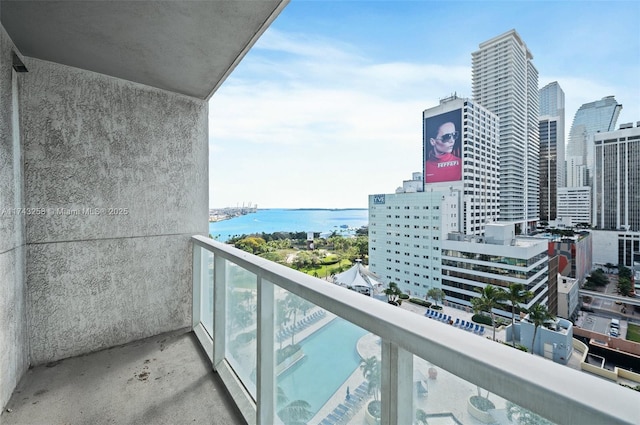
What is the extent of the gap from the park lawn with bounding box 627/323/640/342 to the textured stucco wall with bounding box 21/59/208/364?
20.1ft

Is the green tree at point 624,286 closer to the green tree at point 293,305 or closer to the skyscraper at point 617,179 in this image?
the skyscraper at point 617,179

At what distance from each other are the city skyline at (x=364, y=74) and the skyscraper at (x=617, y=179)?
0.31 meters

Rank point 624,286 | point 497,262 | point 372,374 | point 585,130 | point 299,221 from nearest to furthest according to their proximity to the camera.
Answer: point 372,374 < point 624,286 < point 299,221 < point 585,130 < point 497,262

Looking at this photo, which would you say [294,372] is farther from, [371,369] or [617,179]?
[617,179]

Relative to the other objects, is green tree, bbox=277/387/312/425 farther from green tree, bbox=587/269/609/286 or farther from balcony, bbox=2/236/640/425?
green tree, bbox=587/269/609/286

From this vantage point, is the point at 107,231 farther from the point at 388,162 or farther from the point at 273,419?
the point at 388,162

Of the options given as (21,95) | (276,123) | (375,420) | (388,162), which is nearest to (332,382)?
(375,420)

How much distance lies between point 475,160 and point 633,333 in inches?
480

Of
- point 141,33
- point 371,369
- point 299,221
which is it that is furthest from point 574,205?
point 141,33

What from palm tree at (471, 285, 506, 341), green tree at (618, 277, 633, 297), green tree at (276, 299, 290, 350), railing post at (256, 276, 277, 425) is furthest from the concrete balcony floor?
green tree at (618, 277, 633, 297)

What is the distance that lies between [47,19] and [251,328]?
1.83m

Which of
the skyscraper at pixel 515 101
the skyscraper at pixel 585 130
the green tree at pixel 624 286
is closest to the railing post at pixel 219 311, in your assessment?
the green tree at pixel 624 286

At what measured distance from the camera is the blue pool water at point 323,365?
82 centimetres

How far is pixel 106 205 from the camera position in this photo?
2.01 meters
